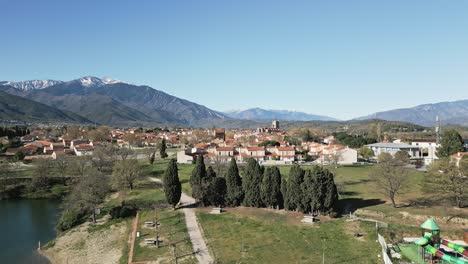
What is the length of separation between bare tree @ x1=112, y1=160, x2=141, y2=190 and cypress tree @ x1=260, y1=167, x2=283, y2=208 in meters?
21.8

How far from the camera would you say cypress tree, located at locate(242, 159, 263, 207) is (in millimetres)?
34062

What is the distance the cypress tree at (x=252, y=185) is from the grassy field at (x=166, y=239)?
21.9 ft

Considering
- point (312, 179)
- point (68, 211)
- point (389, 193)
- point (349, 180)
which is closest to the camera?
point (312, 179)

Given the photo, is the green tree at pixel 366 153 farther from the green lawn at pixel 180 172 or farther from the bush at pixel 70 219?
the bush at pixel 70 219

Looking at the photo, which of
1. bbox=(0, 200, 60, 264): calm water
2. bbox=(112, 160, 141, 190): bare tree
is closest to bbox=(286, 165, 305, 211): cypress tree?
bbox=(0, 200, 60, 264): calm water

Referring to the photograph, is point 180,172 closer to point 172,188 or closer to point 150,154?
point 150,154

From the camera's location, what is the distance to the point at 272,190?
33.1 m

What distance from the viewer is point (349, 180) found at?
46.1 meters

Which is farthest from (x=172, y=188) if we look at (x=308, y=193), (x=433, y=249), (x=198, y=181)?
(x=433, y=249)

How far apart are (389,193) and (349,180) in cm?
1242

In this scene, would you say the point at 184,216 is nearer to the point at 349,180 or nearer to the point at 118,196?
the point at 118,196

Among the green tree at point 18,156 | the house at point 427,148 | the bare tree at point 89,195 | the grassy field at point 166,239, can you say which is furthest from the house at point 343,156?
the green tree at point 18,156

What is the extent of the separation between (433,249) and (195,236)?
630 inches

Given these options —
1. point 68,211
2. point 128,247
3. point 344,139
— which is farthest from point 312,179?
point 344,139
